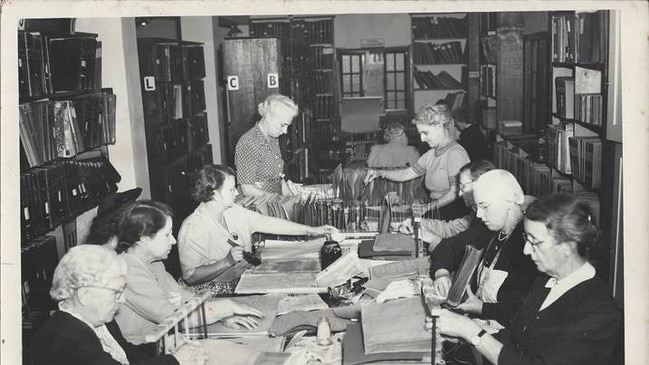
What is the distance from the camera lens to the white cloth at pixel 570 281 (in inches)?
73.5

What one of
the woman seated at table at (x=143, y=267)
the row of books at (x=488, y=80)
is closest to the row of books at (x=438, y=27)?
the row of books at (x=488, y=80)

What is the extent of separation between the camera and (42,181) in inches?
146

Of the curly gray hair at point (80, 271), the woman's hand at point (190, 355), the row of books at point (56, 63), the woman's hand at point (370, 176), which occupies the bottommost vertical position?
the woman's hand at point (190, 355)

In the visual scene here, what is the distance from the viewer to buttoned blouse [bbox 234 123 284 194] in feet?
13.7

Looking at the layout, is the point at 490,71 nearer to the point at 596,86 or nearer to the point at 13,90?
the point at 596,86

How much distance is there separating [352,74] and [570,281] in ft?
27.5

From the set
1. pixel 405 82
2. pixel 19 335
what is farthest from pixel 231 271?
pixel 405 82

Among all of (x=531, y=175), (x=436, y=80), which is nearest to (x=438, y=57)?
(x=436, y=80)

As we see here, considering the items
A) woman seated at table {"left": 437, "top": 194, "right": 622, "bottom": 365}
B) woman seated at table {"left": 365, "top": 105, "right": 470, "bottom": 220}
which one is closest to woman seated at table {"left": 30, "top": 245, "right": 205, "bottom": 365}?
woman seated at table {"left": 437, "top": 194, "right": 622, "bottom": 365}

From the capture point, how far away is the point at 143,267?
2.46 m

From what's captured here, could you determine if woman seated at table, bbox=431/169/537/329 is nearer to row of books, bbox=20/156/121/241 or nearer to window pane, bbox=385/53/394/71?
row of books, bbox=20/156/121/241

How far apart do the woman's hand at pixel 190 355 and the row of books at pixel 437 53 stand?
8364mm

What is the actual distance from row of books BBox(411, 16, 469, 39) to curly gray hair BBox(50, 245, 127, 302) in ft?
27.8

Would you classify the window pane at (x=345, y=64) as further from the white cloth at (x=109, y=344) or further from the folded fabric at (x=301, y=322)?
the white cloth at (x=109, y=344)
